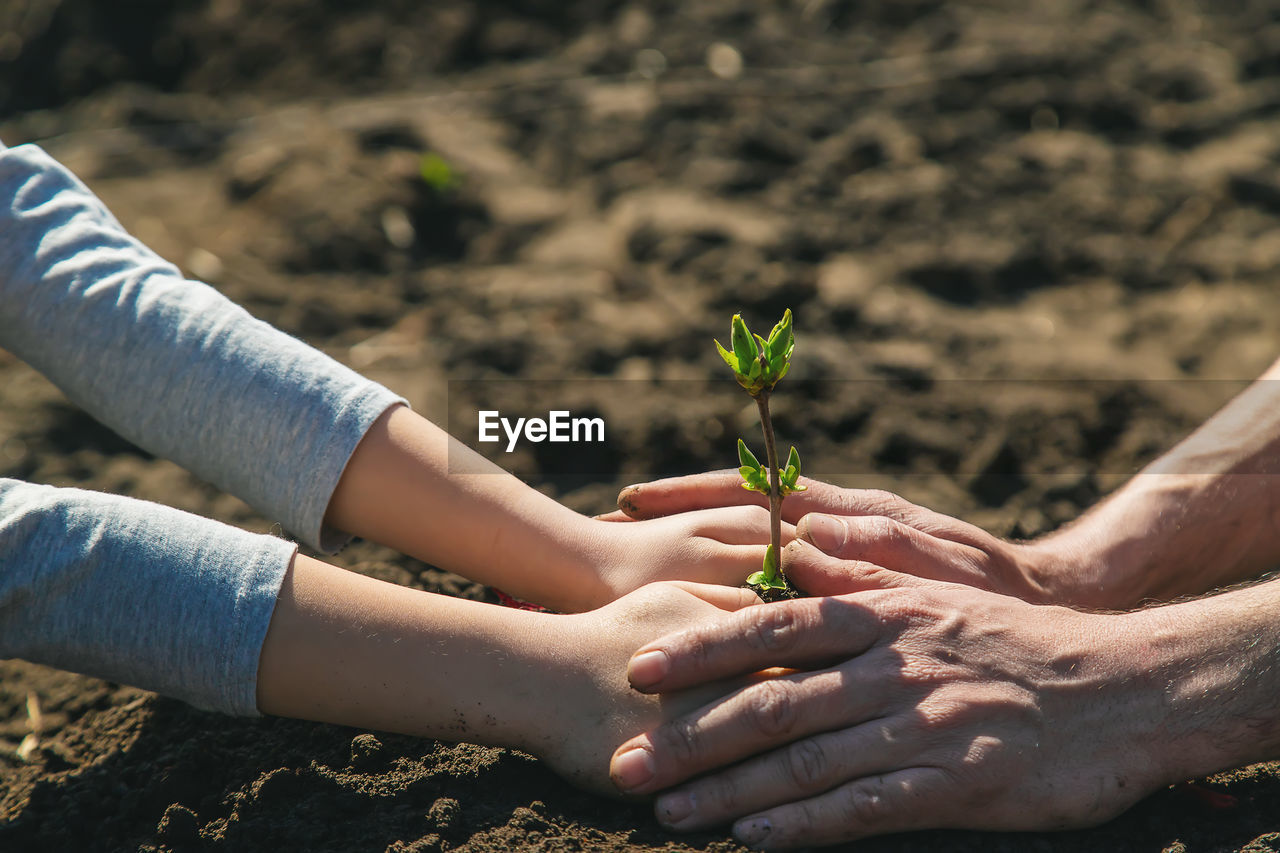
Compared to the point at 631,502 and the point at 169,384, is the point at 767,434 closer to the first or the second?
the point at 631,502

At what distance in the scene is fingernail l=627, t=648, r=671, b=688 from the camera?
4.78 ft

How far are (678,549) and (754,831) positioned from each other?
0.48 metres

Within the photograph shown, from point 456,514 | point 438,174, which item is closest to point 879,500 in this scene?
point 456,514

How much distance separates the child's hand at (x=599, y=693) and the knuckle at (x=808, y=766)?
0.14 meters

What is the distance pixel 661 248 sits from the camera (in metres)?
3.31

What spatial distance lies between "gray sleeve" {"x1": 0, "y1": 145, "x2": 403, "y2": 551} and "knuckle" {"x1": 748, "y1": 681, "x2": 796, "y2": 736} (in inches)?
31.7

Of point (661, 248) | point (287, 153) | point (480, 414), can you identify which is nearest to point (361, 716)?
point (480, 414)

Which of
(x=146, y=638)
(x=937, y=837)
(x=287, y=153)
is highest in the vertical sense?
(x=287, y=153)

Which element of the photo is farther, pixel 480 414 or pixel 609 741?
pixel 480 414

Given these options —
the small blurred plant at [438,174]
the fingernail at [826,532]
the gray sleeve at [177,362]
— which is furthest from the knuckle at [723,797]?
the small blurred plant at [438,174]

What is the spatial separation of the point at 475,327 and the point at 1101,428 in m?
1.80

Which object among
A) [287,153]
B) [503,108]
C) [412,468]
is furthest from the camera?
[503,108]

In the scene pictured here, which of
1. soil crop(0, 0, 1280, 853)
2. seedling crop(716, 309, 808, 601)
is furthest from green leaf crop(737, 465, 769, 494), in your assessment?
soil crop(0, 0, 1280, 853)

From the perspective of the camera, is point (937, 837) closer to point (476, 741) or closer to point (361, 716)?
point (476, 741)
